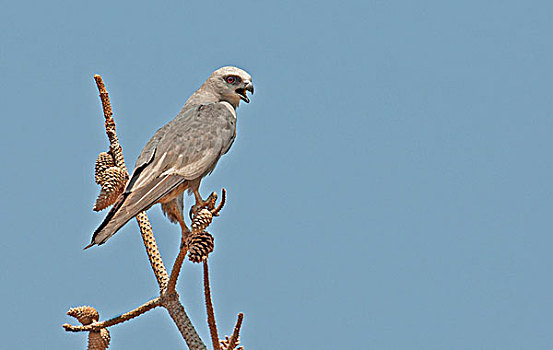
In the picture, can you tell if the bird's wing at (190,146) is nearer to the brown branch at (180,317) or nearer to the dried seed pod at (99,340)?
the brown branch at (180,317)

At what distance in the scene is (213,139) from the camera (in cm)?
616

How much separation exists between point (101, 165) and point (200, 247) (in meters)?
1.51

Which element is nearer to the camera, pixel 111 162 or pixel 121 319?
pixel 121 319

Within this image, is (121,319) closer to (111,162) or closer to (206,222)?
(206,222)

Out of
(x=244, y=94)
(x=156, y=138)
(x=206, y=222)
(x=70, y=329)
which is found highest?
(x=244, y=94)

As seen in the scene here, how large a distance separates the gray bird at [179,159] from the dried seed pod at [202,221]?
1.80 ft

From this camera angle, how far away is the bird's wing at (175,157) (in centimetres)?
512

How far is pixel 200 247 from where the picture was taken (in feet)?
14.8

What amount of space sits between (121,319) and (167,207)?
4.49 ft

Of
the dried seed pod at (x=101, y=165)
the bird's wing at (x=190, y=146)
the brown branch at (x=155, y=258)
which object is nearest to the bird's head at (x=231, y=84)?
the bird's wing at (x=190, y=146)

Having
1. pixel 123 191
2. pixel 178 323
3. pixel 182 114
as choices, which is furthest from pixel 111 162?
pixel 178 323

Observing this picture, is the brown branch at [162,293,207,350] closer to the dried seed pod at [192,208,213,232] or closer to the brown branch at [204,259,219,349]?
the brown branch at [204,259,219,349]

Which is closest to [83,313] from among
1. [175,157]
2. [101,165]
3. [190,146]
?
[101,165]

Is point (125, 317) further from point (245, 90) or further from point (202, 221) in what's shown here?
point (245, 90)
